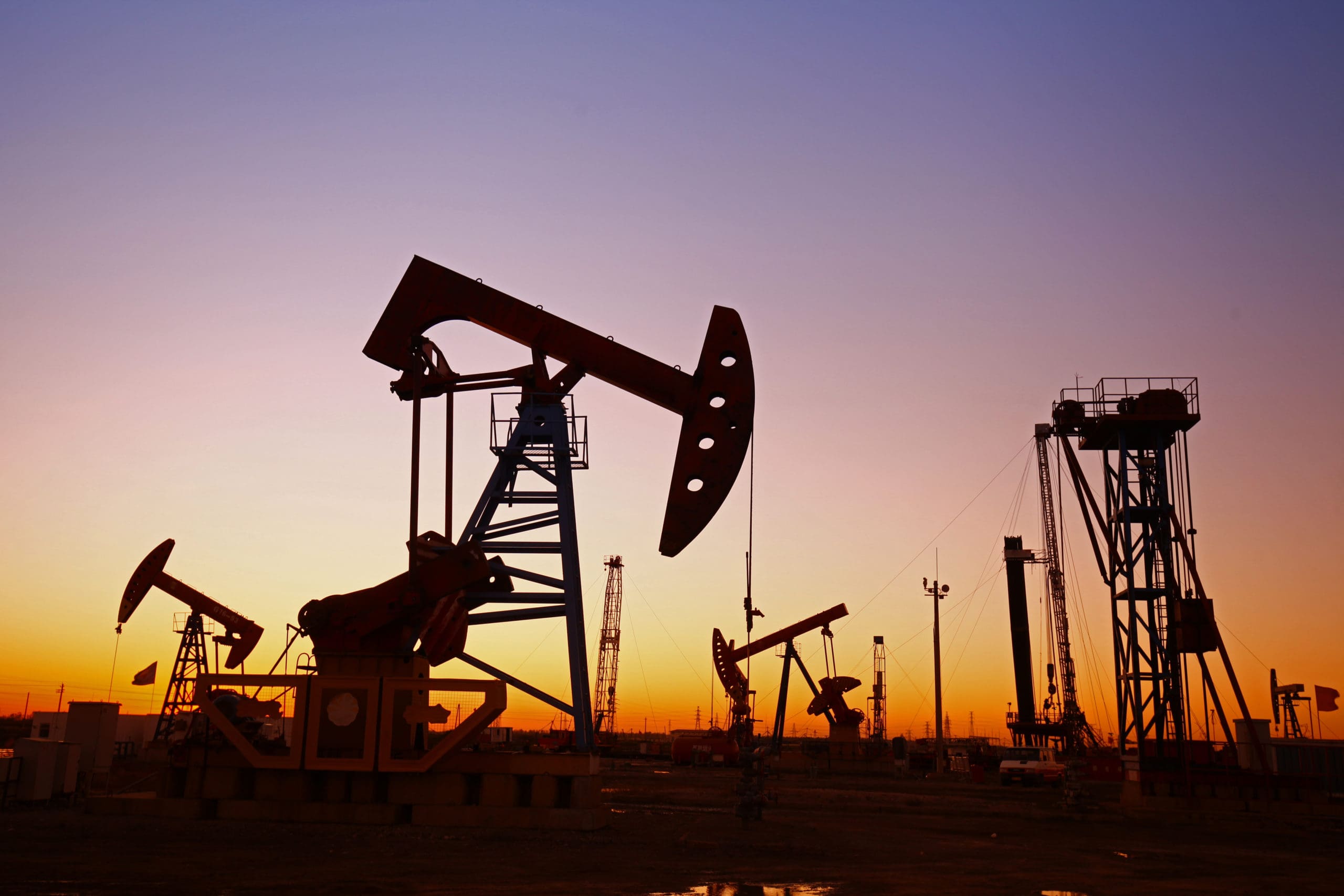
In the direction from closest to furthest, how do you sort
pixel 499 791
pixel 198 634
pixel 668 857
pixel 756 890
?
pixel 756 890
pixel 668 857
pixel 499 791
pixel 198 634

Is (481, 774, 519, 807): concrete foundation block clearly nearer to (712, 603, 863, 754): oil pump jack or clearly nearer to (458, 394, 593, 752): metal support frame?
(458, 394, 593, 752): metal support frame

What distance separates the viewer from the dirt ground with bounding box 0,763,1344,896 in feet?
34.2

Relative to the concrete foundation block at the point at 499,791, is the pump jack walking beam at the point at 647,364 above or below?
above

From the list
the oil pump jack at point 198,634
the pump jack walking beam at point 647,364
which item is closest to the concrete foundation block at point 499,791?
the pump jack walking beam at point 647,364

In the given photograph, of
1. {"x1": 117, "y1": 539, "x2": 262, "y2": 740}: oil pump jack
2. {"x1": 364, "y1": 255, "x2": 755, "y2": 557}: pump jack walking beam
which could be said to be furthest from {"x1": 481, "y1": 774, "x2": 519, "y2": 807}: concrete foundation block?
{"x1": 117, "y1": 539, "x2": 262, "y2": 740}: oil pump jack

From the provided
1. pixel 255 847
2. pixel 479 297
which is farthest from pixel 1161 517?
pixel 255 847

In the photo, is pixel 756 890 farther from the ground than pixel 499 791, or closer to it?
closer to it

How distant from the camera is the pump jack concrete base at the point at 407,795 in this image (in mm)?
15219

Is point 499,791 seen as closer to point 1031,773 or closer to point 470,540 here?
point 470,540

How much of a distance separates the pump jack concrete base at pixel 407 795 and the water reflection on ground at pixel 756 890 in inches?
181

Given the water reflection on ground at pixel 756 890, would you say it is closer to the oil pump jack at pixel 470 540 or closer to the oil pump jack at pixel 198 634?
the oil pump jack at pixel 470 540

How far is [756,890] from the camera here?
34.9 ft

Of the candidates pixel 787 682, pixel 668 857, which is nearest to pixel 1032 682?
pixel 787 682

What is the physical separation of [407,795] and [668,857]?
446cm
